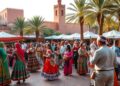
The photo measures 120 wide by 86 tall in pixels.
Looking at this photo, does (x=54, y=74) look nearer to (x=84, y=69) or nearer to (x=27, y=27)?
(x=84, y=69)

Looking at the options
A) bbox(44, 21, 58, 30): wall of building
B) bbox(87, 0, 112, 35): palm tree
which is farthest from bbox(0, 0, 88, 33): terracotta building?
bbox(87, 0, 112, 35): palm tree

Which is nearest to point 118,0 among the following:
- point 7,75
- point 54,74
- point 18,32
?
point 54,74

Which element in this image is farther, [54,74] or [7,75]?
[54,74]

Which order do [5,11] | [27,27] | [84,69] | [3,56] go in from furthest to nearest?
[5,11] → [27,27] → [84,69] → [3,56]

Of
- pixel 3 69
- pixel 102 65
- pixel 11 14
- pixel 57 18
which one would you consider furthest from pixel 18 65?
pixel 57 18

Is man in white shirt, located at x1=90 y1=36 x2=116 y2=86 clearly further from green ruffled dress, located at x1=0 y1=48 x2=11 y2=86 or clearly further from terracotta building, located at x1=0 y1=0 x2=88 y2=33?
terracotta building, located at x1=0 y1=0 x2=88 y2=33

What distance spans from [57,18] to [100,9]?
143 feet

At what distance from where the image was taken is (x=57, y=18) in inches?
2692

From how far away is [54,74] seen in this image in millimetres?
10969

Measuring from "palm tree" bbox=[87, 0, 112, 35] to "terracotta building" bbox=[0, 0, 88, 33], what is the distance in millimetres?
37176

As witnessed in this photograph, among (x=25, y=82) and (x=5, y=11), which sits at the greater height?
(x=5, y=11)

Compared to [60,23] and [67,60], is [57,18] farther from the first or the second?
[67,60]

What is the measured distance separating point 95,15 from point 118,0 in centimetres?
318

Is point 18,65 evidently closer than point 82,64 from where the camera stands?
Yes
